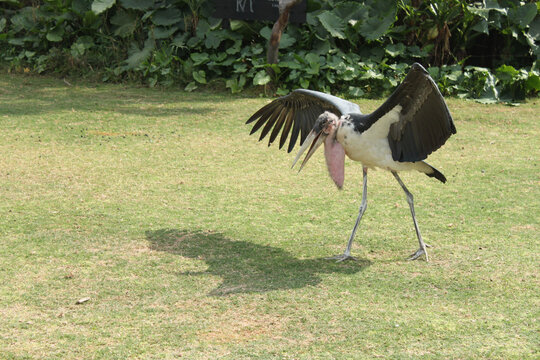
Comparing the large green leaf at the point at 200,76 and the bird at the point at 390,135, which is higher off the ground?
the bird at the point at 390,135

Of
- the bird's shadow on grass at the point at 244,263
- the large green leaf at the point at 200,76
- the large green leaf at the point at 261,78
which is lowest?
the bird's shadow on grass at the point at 244,263

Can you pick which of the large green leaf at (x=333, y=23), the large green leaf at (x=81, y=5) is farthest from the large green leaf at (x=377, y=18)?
the large green leaf at (x=81, y=5)

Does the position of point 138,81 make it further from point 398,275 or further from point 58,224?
point 398,275

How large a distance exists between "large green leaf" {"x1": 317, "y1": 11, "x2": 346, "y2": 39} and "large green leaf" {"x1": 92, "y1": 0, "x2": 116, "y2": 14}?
11.3 ft

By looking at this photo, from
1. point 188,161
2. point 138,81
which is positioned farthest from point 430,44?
point 188,161

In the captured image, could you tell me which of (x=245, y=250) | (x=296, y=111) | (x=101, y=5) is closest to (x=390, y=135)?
(x=296, y=111)

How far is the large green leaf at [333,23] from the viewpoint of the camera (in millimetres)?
10289

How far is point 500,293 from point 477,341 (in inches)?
26.4

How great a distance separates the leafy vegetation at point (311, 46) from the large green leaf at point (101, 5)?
0.02 m

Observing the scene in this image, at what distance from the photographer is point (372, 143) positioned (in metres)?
4.48

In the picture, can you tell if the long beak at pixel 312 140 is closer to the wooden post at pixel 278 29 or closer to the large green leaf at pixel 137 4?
the wooden post at pixel 278 29

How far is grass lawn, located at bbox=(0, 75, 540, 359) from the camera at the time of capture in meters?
3.45

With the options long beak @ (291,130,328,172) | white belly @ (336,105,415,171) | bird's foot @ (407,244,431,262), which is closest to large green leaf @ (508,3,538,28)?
Answer: white belly @ (336,105,415,171)

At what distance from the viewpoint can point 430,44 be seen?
10789 millimetres
